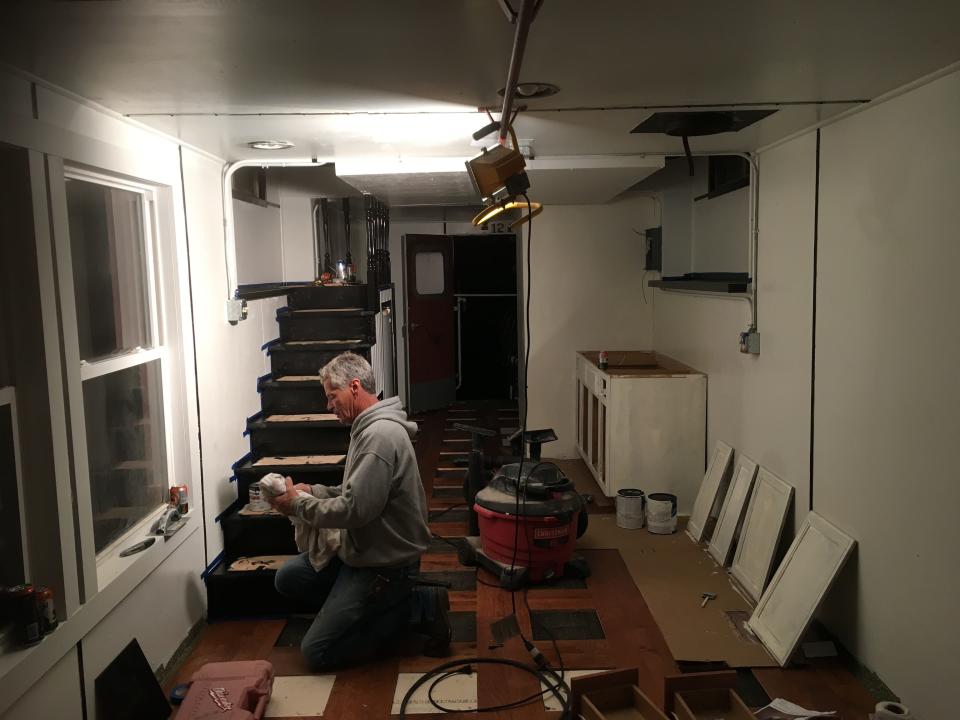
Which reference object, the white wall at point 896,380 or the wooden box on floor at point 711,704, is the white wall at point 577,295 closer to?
the white wall at point 896,380

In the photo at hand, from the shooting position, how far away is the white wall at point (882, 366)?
2307 mm

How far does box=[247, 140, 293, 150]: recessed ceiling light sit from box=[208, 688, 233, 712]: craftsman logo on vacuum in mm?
2246

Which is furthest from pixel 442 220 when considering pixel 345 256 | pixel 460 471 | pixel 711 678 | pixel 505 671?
pixel 711 678

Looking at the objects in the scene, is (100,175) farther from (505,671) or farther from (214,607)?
(505,671)

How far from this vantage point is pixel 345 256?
6.59 m

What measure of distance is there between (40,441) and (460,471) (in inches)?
153

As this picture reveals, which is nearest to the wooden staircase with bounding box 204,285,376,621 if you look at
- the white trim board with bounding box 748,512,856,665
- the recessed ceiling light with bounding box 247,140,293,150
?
the recessed ceiling light with bounding box 247,140,293,150

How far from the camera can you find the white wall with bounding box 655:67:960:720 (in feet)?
7.57

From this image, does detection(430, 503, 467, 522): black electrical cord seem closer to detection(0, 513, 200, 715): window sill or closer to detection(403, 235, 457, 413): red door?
detection(0, 513, 200, 715): window sill

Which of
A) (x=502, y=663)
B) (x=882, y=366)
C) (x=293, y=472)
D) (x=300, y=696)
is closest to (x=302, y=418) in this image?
(x=293, y=472)

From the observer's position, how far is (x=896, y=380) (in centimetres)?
255

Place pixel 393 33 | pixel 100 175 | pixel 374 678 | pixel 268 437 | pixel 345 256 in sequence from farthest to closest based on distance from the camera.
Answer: pixel 345 256 < pixel 268 437 < pixel 374 678 < pixel 100 175 < pixel 393 33

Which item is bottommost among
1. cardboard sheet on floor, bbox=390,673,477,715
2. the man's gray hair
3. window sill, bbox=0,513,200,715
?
cardboard sheet on floor, bbox=390,673,477,715

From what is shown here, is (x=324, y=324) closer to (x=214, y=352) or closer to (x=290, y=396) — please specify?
(x=290, y=396)
